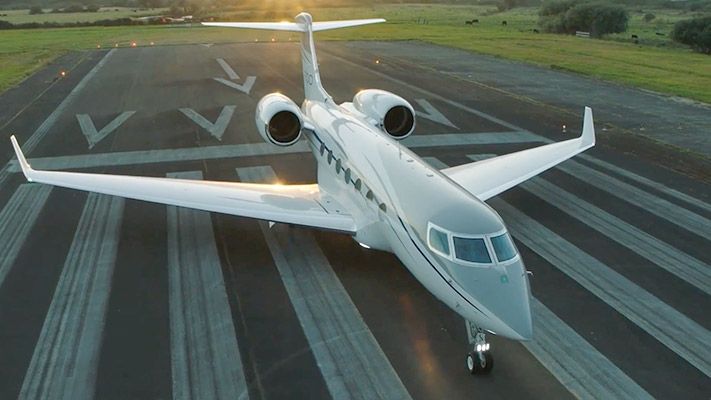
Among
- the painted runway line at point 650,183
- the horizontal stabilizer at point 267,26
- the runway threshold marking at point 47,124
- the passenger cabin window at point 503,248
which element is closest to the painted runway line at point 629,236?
the painted runway line at point 650,183

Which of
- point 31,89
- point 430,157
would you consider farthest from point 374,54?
point 430,157

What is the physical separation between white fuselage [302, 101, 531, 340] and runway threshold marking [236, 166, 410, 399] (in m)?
1.40

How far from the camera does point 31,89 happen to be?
40.0 metres

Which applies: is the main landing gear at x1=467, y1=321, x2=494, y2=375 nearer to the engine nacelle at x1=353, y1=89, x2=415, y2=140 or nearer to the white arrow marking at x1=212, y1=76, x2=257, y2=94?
the engine nacelle at x1=353, y1=89, x2=415, y2=140

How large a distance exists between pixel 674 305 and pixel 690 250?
3410mm

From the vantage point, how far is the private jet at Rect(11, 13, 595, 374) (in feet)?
34.6

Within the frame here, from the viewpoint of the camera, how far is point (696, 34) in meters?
62.3

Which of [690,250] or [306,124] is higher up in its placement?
[306,124]

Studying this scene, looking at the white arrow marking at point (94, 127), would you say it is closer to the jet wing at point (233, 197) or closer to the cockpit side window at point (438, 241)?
the jet wing at point (233, 197)

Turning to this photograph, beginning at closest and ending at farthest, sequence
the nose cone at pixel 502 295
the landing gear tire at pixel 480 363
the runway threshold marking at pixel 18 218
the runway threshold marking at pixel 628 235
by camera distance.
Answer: the nose cone at pixel 502 295 → the landing gear tire at pixel 480 363 → the runway threshold marking at pixel 628 235 → the runway threshold marking at pixel 18 218

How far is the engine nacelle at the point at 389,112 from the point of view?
63.9ft

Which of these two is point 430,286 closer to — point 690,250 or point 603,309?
point 603,309

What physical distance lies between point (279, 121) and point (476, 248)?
371 inches

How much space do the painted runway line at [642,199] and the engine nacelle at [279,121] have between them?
33.0ft
